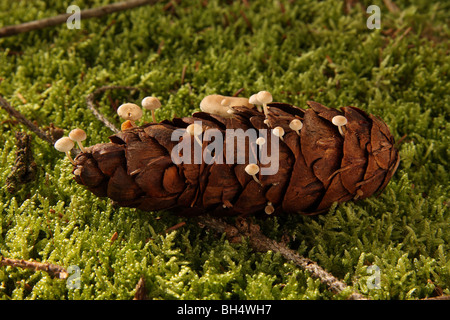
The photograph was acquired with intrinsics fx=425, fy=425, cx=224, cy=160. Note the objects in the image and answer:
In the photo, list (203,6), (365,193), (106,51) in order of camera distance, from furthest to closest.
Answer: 1. (203,6)
2. (106,51)
3. (365,193)

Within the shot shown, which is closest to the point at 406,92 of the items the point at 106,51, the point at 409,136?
the point at 409,136

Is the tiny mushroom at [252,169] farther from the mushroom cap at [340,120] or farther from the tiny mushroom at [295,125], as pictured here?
the mushroom cap at [340,120]

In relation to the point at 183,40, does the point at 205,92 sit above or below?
below

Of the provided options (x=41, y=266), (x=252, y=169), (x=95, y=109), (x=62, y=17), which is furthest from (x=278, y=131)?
(x=62, y=17)

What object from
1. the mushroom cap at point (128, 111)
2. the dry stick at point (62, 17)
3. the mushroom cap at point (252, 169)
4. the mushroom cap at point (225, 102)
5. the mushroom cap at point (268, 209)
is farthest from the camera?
the dry stick at point (62, 17)

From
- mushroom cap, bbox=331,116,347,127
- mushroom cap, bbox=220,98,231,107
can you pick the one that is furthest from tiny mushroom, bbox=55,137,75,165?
mushroom cap, bbox=331,116,347,127

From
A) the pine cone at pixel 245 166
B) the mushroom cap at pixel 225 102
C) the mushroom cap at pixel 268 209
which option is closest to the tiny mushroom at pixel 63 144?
the pine cone at pixel 245 166

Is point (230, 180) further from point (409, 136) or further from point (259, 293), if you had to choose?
point (409, 136)
